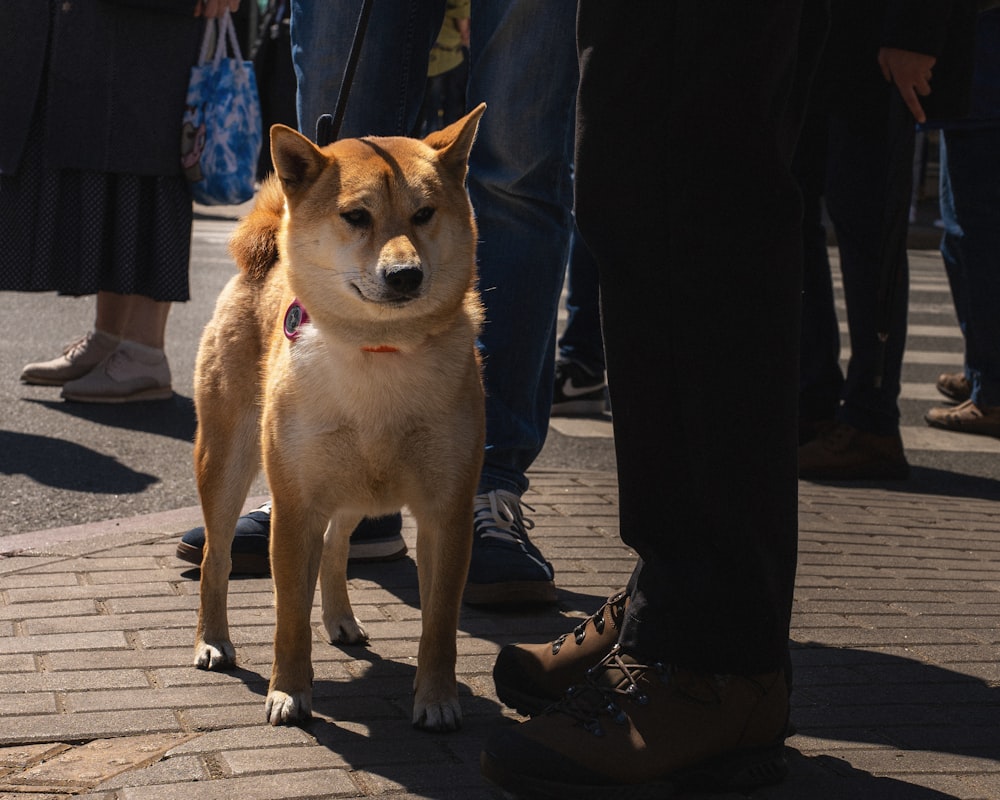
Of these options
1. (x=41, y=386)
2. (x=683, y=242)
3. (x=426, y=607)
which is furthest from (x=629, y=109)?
(x=41, y=386)

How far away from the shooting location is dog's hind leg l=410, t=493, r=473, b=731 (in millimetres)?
2855

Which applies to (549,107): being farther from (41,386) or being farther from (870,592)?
(41,386)

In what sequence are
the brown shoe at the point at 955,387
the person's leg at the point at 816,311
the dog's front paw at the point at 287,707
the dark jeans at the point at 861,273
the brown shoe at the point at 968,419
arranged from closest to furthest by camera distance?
the dog's front paw at the point at 287,707
the dark jeans at the point at 861,273
the person's leg at the point at 816,311
the brown shoe at the point at 968,419
the brown shoe at the point at 955,387

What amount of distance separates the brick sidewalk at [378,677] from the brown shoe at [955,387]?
3.21 m

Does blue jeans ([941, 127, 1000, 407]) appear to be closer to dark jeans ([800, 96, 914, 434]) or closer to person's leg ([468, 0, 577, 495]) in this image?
dark jeans ([800, 96, 914, 434])

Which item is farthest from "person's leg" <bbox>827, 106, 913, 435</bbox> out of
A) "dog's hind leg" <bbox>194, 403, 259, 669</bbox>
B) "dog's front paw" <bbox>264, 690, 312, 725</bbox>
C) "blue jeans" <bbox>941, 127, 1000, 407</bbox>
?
"dog's front paw" <bbox>264, 690, 312, 725</bbox>

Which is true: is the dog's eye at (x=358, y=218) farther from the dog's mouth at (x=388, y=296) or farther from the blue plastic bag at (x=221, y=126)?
the blue plastic bag at (x=221, y=126)

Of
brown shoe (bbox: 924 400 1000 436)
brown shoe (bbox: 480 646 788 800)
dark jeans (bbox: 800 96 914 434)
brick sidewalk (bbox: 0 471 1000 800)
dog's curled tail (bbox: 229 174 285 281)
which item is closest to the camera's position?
brown shoe (bbox: 480 646 788 800)

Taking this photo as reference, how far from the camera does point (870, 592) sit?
3951 millimetres

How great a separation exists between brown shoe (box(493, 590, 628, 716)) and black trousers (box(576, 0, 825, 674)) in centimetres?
27

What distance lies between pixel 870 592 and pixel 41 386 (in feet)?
13.9

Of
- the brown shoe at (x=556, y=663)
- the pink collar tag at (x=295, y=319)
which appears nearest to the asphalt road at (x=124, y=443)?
the brown shoe at (x=556, y=663)

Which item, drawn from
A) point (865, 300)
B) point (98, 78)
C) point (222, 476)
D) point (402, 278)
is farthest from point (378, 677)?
point (98, 78)

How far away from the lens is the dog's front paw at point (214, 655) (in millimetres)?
3146
